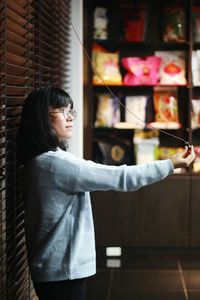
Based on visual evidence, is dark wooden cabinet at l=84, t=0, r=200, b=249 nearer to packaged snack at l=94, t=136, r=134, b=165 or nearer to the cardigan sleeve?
packaged snack at l=94, t=136, r=134, b=165

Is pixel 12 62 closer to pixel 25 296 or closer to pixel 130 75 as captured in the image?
pixel 25 296

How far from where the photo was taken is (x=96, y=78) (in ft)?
17.1

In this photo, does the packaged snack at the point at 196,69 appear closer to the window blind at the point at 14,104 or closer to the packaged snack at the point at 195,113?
the packaged snack at the point at 195,113

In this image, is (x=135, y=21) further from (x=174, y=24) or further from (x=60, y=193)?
(x=60, y=193)

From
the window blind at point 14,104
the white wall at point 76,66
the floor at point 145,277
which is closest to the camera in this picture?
the window blind at point 14,104

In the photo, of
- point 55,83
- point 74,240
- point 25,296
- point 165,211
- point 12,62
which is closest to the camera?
point 74,240

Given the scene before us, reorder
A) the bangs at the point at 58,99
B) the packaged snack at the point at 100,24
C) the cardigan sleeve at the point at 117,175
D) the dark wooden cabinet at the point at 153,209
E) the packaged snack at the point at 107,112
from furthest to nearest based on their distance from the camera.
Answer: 1. the packaged snack at the point at 107,112
2. the packaged snack at the point at 100,24
3. the dark wooden cabinet at the point at 153,209
4. the bangs at the point at 58,99
5. the cardigan sleeve at the point at 117,175

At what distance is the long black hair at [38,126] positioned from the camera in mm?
2234

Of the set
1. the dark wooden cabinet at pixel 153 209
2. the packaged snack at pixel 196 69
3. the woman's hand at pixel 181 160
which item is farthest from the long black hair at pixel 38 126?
the packaged snack at pixel 196 69

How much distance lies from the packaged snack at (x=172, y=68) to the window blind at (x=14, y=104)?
2.00m

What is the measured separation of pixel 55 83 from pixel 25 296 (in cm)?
148

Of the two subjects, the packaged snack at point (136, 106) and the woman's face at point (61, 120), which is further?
the packaged snack at point (136, 106)

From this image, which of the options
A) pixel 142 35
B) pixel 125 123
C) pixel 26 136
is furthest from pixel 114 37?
pixel 26 136

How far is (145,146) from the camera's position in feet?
17.5
